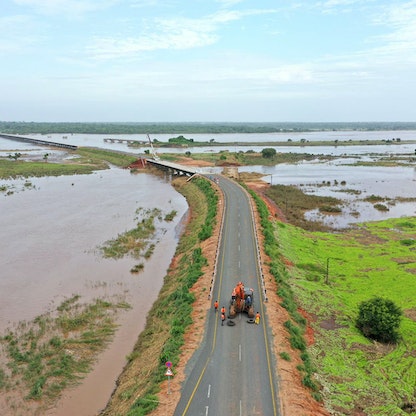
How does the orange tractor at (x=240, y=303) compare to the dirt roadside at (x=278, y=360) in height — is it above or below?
above

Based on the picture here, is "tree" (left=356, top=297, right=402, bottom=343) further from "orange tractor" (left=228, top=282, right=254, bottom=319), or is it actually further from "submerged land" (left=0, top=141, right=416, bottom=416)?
"orange tractor" (left=228, top=282, right=254, bottom=319)

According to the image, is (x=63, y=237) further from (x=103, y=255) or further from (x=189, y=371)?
(x=189, y=371)

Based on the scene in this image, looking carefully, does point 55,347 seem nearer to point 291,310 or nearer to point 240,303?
point 240,303

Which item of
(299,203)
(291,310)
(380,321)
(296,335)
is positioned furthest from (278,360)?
(299,203)

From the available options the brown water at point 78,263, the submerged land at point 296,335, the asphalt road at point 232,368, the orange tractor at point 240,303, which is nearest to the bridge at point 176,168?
the brown water at point 78,263

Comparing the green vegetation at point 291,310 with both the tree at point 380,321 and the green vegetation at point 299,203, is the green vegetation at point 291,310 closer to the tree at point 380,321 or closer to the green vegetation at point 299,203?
the tree at point 380,321

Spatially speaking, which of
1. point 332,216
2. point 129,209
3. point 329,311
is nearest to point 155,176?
point 129,209
